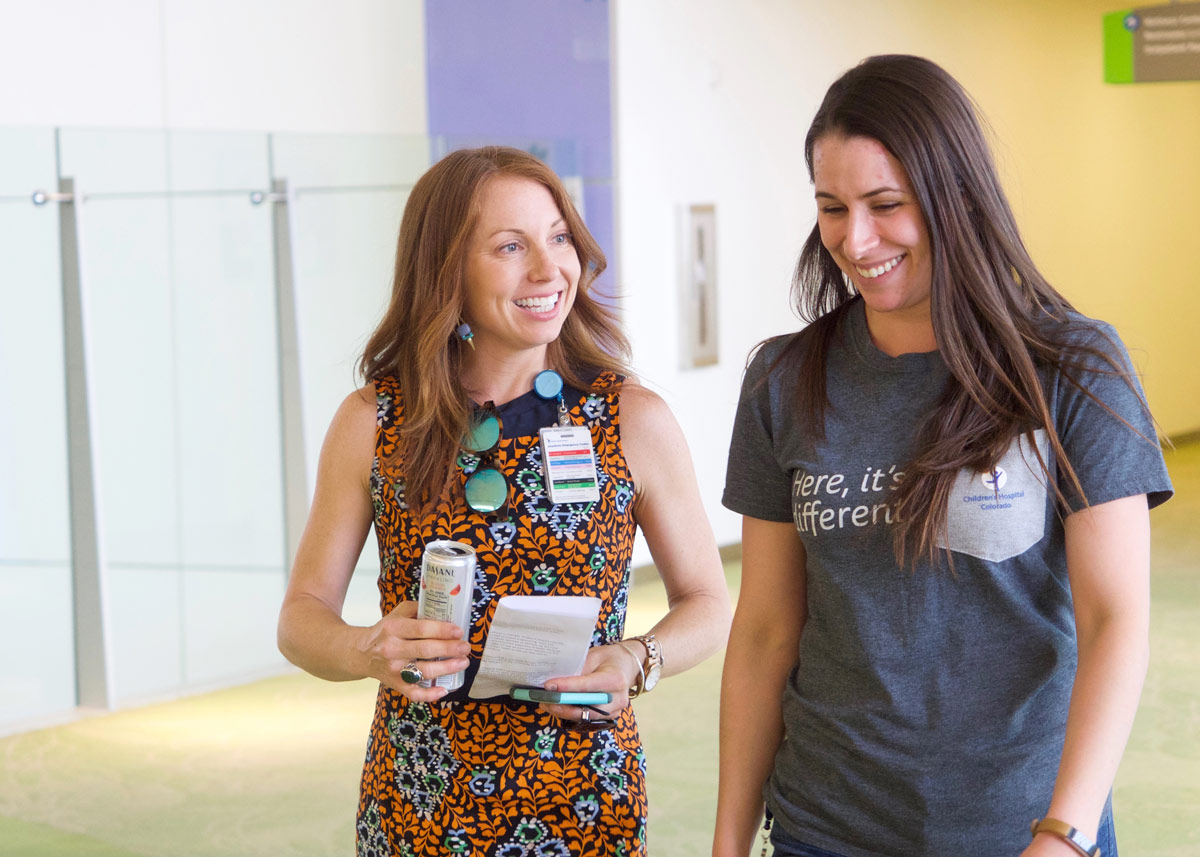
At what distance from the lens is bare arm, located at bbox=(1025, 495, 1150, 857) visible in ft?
5.18

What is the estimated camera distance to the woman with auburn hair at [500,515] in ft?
7.25

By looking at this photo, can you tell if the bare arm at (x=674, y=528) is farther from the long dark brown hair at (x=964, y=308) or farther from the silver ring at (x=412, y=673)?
the long dark brown hair at (x=964, y=308)

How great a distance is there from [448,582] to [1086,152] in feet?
41.1

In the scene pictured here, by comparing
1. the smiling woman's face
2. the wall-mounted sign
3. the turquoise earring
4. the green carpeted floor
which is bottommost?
the green carpeted floor

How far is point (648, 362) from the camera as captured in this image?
8844 millimetres

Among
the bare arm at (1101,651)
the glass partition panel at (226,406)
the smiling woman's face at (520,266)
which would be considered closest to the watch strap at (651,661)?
the smiling woman's face at (520,266)

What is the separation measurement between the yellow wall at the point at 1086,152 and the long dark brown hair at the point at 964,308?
858 centimetres

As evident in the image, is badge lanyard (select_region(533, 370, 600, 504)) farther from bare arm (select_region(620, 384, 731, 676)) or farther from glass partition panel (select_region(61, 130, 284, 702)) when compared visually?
glass partition panel (select_region(61, 130, 284, 702))

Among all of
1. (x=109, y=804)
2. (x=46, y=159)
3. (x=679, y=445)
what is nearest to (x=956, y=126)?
(x=679, y=445)

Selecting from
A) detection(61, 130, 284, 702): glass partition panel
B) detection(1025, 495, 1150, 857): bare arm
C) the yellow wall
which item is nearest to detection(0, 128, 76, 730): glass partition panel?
detection(61, 130, 284, 702): glass partition panel

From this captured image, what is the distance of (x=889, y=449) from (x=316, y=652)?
3.18 feet

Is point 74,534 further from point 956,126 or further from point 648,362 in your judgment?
point 956,126

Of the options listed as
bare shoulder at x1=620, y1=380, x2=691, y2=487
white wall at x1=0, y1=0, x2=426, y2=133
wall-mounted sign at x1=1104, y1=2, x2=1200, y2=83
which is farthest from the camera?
wall-mounted sign at x1=1104, y1=2, x2=1200, y2=83

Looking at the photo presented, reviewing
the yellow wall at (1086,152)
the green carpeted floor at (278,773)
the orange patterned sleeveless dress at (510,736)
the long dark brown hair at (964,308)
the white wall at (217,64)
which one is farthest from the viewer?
the yellow wall at (1086,152)
